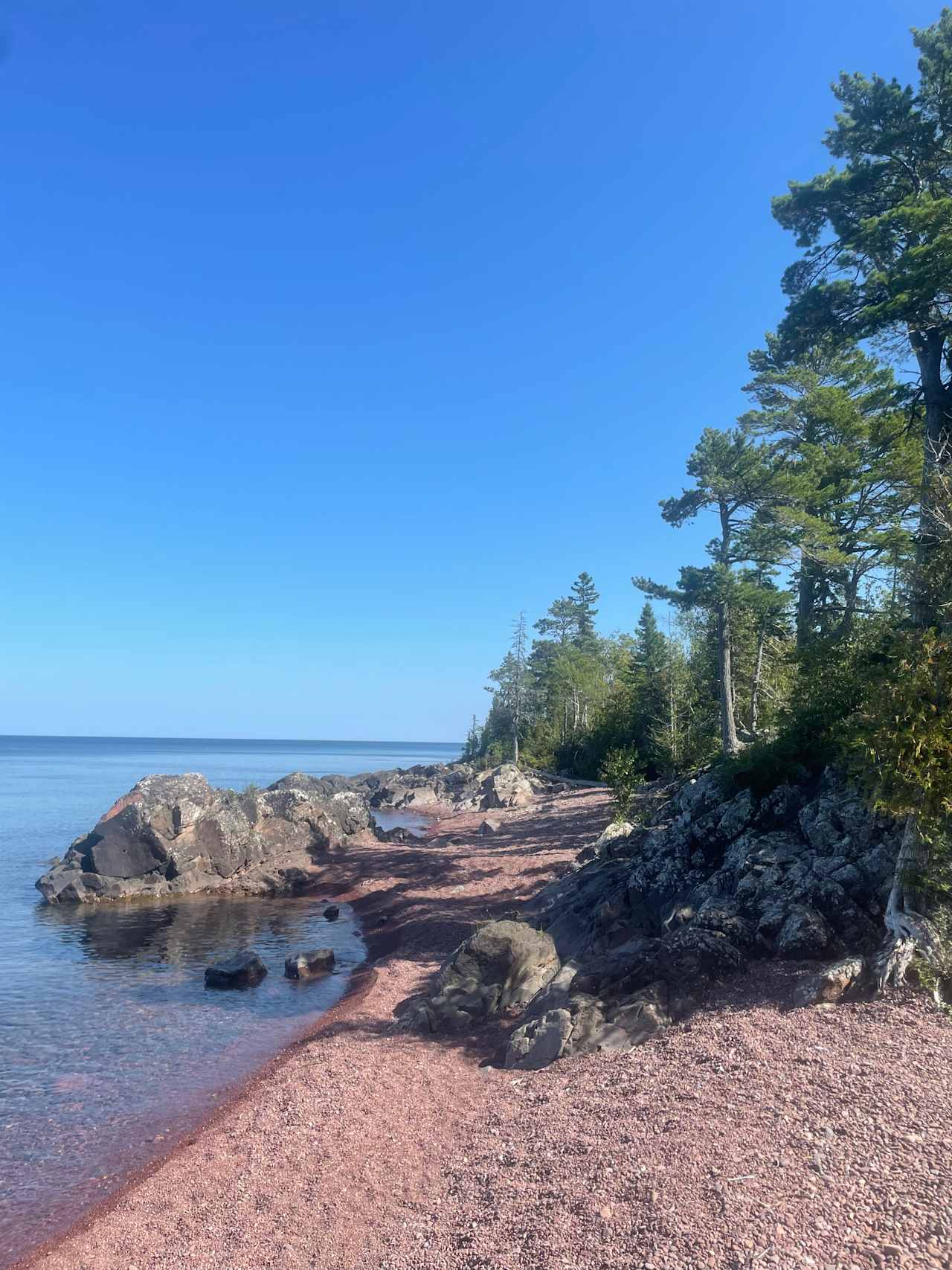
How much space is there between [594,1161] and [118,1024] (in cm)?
1211

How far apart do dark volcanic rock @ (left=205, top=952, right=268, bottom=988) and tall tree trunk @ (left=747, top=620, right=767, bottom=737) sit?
63.8 feet

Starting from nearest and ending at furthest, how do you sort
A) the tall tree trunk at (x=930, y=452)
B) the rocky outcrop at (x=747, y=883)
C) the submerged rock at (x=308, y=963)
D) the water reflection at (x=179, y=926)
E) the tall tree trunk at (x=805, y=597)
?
the rocky outcrop at (x=747, y=883), the tall tree trunk at (x=930, y=452), the submerged rock at (x=308, y=963), the water reflection at (x=179, y=926), the tall tree trunk at (x=805, y=597)

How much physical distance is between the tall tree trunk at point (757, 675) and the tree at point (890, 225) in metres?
14.8

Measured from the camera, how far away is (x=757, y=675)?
28125mm

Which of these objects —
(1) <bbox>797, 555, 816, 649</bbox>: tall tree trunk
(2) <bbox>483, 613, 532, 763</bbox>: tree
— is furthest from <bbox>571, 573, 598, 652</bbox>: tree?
(1) <bbox>797, 555, 816, 649</bbox>: tall tree trunk

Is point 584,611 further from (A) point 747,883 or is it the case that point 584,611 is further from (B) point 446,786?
(A) point 747,883

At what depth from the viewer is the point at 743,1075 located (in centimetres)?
734

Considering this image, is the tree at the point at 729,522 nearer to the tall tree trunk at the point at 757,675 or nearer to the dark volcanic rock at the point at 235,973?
the tall tree trunk at the point at 757,675

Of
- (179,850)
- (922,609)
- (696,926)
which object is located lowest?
(179,850)

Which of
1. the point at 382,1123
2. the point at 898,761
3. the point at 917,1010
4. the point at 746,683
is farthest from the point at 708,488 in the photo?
the point at 382,1123

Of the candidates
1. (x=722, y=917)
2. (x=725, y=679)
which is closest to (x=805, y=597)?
(x=725, y=679)

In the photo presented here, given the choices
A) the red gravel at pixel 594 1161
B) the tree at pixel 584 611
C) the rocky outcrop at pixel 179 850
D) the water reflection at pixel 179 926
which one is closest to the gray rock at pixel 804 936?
the red gravel at pixel 594 1161

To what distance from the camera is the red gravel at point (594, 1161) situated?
537 cm

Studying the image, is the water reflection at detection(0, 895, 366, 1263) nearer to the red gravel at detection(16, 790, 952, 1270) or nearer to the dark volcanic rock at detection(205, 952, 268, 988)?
the dark volcanic rock at detection(205, 952, 268, 988)
